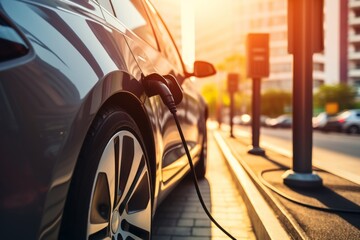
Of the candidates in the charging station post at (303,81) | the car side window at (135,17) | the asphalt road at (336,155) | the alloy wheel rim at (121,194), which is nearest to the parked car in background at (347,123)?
the asphalt road at (336,155)

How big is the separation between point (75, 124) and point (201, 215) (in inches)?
93.1

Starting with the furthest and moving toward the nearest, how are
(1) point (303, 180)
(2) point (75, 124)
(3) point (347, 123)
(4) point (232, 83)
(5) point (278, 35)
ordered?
(5) point (278, 35), (3) point (347, 123), (4) point (232, 83), (1) point (303, 180), (2) point (75, 124)

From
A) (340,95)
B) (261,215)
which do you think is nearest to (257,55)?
(261,215)

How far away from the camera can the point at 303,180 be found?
3793 mm

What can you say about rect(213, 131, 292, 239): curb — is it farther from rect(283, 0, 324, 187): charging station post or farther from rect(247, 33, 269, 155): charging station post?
rect(247, 33, 269, 155): charging station post

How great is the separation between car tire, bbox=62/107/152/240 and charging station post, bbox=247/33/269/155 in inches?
257

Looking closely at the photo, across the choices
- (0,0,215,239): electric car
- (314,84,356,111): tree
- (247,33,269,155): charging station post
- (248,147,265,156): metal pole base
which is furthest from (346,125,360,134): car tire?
(314,84,356,111): tree

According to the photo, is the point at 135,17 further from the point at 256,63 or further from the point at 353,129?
the point at 353,129

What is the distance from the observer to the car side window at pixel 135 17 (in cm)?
225

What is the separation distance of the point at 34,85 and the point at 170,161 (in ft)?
5.24

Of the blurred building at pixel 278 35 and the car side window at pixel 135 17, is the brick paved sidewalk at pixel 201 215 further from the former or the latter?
the blurred building at pixel 278 35

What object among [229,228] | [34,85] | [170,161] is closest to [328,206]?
[229,228]

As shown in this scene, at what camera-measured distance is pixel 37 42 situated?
4.05 ft

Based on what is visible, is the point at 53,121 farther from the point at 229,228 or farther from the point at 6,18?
the point at 229,228
